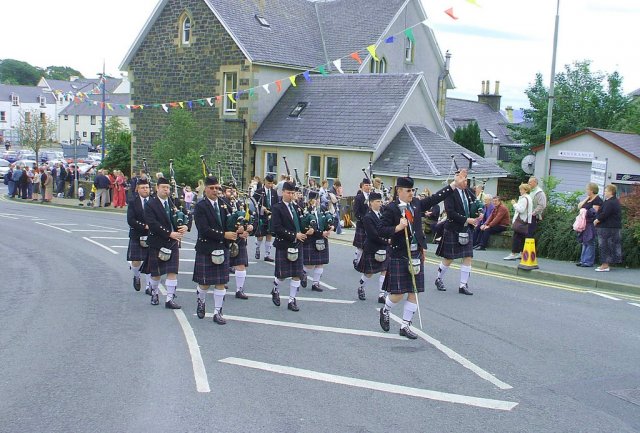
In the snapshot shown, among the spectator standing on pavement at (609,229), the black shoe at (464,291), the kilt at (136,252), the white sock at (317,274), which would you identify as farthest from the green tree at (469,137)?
the kilt at (136,252)

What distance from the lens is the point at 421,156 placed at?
25516mm

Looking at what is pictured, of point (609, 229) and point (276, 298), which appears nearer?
point (276, 298)

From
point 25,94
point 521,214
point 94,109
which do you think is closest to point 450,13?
point 521,214

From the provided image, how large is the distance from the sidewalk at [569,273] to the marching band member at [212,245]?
751 cm

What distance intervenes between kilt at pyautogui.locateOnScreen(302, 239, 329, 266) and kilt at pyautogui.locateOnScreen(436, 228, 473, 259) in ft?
7.41

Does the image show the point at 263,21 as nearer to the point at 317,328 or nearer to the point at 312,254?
the point at 312,254

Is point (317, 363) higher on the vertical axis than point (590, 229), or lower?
lower

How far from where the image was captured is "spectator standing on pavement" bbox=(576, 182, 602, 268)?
1491 centimetres

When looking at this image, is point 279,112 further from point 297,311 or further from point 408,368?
point 408,368

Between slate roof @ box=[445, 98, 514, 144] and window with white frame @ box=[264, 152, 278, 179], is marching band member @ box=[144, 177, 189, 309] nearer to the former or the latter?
window with white frame @ box=[264, 152, 278, 179]

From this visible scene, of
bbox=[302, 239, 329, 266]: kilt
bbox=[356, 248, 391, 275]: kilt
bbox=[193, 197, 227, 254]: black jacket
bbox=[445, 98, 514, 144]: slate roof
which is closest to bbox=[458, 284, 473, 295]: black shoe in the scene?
bbox=[356, 248, 391, 275]: kilt

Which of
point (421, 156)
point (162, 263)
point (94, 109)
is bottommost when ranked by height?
point (162, 263)

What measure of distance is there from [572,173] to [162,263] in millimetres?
20619

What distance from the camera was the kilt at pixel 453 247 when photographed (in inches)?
476
